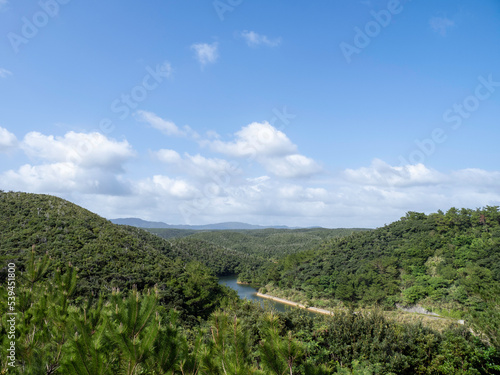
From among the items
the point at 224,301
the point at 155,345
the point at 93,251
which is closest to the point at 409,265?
the point at 224,301

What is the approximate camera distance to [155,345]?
3369 mm

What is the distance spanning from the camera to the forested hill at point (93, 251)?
3272 cm

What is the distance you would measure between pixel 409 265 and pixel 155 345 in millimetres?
55465

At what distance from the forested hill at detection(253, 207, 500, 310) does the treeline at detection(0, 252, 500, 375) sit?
99.6 feet

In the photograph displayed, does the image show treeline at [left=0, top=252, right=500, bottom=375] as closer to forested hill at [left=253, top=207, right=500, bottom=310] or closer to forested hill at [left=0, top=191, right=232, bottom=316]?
forested hill at [left=0, top=191, right=232, bottom=316]

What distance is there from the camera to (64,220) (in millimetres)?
43438

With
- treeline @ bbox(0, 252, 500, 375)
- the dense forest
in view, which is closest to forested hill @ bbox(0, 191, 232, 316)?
the dense forest

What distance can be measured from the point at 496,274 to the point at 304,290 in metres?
30.2

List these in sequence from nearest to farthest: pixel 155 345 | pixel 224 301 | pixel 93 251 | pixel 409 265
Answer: pixel 155 345, pixel 224 301, pixel 93 251, pixel 409 265

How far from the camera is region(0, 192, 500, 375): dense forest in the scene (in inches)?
132

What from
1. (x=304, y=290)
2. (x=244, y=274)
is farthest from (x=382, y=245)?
(x=244, y=274)

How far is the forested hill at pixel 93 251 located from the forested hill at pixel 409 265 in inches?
956

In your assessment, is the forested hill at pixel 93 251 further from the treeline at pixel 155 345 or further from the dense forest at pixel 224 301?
the treeline at pixel 155 345

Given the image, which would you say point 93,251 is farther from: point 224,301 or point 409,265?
point 409,265
